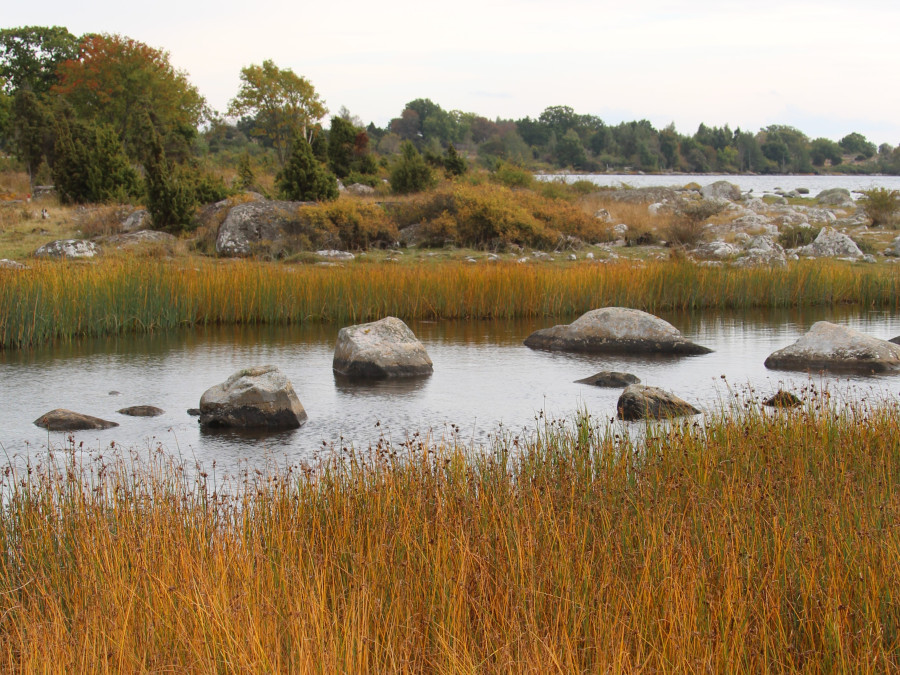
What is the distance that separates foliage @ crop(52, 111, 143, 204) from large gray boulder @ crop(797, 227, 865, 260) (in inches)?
778

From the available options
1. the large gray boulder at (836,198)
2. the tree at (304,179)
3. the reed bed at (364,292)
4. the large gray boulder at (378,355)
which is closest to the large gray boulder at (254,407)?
the large gray boulder at (378,355)

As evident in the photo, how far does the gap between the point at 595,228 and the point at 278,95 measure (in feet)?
92.3

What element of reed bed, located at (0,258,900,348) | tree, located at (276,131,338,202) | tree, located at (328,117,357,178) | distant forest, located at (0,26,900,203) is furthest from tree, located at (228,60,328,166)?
reed bed, located at (0,258,900,348)

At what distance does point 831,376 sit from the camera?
9938 mm

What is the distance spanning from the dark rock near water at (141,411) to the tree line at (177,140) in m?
15.2

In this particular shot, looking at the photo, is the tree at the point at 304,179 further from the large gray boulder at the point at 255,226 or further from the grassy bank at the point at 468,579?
the grassy bank at the point at 468,579

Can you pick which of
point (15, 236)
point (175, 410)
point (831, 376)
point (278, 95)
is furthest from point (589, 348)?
point (278, 95)

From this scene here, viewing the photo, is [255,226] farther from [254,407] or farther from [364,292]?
[254,407]

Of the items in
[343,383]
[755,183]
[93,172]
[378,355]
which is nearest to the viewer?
[343,383]

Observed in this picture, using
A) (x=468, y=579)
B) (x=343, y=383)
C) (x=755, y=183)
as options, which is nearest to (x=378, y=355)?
(x=343, y=383)

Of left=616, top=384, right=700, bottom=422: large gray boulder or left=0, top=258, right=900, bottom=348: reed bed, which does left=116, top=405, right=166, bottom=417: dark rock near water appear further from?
left=0, top=258, right=900, bottom=348: reed bed

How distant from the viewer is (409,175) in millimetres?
30094

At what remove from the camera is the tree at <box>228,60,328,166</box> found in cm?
4806

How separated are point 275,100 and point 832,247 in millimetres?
33651
